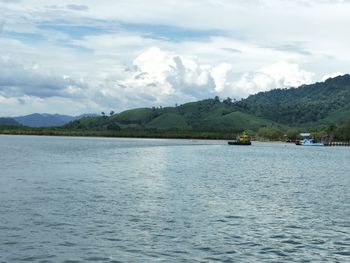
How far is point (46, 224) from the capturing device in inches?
2015

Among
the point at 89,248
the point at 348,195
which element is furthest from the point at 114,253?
the point at 348,195

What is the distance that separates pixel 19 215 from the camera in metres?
55.6

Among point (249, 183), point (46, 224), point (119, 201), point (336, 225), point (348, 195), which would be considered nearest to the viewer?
point (46, 224)

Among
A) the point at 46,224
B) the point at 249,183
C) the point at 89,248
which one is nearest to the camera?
the point at 89,248

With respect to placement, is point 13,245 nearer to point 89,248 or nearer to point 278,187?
point 89,248

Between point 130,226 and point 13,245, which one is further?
point 130,226

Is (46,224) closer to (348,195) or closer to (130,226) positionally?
(130,226)

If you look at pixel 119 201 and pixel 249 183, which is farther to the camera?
pixel 249 183

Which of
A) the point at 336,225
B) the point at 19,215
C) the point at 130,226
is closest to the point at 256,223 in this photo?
the point at 336,225

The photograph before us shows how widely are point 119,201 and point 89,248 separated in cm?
2678

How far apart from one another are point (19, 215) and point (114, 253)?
18349mm

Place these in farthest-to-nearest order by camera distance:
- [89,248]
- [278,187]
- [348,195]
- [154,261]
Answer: [278,187] → [348,195] → [89,248] → [154,261]

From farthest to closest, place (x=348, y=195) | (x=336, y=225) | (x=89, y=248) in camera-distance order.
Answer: (x=348, y=195) → (x=336, y=225) → (x=89, y=248)

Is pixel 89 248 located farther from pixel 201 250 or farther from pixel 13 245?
pixel 201 250
